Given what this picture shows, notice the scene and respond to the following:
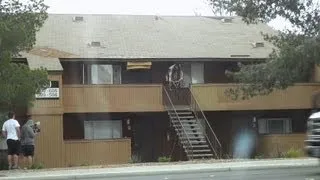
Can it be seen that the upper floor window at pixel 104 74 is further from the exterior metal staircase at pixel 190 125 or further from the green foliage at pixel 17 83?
the green foliage at pixel 17 83

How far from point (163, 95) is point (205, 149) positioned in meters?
3.57

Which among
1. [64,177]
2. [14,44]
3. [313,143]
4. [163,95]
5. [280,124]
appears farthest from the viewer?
[280,124]

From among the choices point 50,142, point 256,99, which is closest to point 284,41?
point 256,99

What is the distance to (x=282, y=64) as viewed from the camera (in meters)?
27.9

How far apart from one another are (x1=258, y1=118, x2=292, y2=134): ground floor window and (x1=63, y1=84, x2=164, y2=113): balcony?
6.49m

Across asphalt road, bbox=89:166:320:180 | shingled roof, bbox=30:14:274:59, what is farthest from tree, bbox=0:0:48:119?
shingled roof, bbox=30:14:274:59

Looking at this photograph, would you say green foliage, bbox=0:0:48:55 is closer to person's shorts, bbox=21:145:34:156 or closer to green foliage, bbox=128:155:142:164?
person's shorts, bbox=21:145:34:156

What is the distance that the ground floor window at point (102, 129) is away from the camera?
3259 centimetres

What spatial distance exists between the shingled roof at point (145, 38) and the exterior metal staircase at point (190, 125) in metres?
2.12

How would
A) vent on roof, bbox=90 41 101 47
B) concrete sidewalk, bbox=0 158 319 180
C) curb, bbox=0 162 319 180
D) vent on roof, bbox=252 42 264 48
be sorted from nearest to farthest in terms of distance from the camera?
curb, bbox=0 162 319 180
concrete sidewalk, bbox=0 158 319 180
vent on roof, bbox=90 41 101 47
vent on roof, bbox=252 42 264 48

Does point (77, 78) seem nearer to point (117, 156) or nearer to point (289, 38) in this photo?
point (117, 156)

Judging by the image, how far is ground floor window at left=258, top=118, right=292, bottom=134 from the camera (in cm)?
3534

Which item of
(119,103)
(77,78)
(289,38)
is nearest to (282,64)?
(289,38)

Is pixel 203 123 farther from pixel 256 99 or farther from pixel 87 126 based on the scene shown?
pixel 87 126
